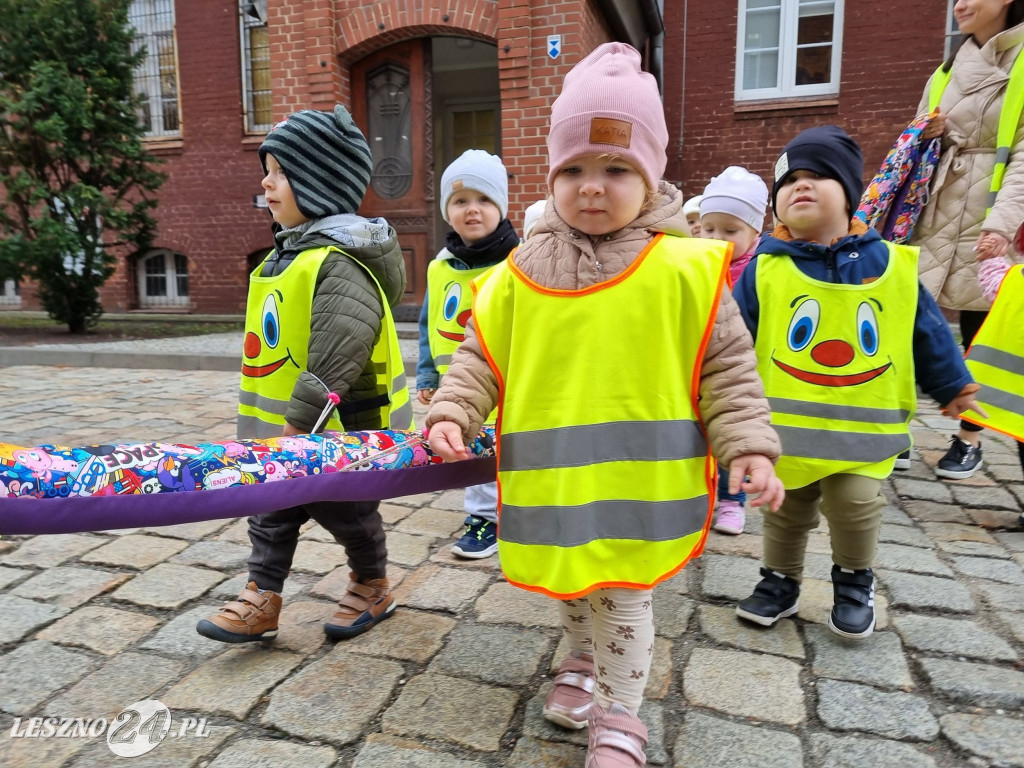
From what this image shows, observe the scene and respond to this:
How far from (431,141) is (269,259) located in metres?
6.49

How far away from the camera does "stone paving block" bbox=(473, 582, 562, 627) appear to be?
2.28 meters

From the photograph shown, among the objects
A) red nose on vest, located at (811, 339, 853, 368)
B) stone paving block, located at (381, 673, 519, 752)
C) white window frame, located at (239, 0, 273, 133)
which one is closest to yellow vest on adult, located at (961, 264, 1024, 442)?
red nose on vest, located at (811, 339, 853, 368)

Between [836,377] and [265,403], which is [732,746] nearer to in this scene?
[836,377]

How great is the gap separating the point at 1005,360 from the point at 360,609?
2775mm

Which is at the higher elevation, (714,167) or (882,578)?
(714,167)

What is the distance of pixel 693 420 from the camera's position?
1.59 meters

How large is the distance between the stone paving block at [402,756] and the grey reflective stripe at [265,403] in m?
0.93

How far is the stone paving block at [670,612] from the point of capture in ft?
7.30

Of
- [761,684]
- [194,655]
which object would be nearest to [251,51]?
[194,655]

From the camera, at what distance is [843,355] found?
2123 millimetres

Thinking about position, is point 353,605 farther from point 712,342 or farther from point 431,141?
point 431,141

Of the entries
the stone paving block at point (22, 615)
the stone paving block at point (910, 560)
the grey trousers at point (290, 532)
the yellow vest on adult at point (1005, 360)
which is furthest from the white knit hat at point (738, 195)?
the stone paving block at point (22, 615)

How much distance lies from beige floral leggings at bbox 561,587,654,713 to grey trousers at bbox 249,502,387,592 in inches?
33.8
